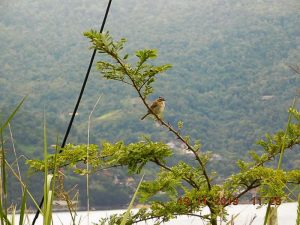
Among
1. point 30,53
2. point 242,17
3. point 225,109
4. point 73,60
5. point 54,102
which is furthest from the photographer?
point 242,17

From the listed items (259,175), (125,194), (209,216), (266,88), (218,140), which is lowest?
(209,216)

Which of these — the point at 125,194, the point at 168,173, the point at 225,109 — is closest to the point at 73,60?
the point at 225,109

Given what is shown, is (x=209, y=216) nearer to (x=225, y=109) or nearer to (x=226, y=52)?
(x=225, y=109)

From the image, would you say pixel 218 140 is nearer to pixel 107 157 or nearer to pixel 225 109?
pixel 225 109

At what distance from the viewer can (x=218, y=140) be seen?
45281mm

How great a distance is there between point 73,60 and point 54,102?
10658 millimetres

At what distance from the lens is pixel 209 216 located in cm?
440

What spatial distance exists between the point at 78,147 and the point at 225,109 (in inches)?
1993

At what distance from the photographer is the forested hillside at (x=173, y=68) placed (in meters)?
46.2

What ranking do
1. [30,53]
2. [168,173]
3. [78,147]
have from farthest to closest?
[30,53], [168,173], [78,147]

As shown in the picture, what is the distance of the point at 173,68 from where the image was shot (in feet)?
195

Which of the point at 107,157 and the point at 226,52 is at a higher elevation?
the point at 226,52

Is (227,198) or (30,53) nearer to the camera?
(227,198)

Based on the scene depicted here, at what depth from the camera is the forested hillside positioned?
46156mm
